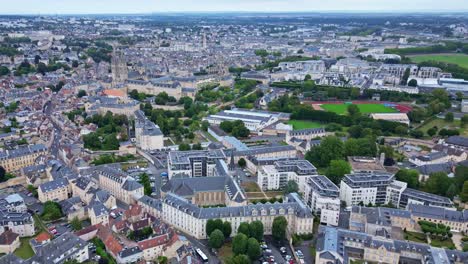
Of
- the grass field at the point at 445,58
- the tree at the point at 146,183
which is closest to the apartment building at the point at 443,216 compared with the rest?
the tree at the point at 146,183

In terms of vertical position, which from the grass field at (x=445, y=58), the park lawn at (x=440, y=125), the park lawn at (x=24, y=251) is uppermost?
the grass field at (x=445, y=58)

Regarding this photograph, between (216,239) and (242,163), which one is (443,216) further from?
(242,163)

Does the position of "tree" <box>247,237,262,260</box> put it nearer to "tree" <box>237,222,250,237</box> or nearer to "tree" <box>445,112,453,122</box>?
"tree" <box>237,222,250,237</box>

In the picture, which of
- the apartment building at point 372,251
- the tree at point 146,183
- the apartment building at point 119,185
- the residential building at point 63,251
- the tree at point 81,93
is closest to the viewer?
the residential building at point 63,251

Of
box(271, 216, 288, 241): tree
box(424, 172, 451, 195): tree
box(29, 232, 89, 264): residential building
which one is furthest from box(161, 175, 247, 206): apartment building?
box(424, 172, 451, 195): tree

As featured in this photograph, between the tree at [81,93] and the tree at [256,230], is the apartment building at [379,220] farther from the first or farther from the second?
the tree at [81,93]

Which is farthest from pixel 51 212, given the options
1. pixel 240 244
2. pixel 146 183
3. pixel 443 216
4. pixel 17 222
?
pixel 443 216

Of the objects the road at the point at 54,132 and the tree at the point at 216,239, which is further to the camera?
the road at the point at 54,132

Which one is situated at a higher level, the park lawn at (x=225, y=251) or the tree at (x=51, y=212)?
the tree at (x=51, y=212)
